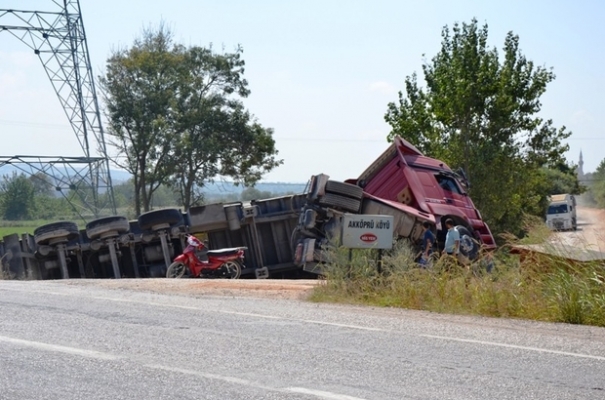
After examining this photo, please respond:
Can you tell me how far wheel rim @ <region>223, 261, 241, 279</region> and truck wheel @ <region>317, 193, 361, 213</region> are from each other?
294 cm

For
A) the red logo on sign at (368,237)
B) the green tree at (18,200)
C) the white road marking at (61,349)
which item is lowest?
the white road marking at (61,349)

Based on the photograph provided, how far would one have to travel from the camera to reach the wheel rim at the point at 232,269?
23000 mm

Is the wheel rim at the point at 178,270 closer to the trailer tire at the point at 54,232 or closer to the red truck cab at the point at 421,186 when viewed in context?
the trailer tire at the point at 54,232

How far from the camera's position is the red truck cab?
2112 cm

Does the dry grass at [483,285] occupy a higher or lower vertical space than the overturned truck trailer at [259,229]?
lower

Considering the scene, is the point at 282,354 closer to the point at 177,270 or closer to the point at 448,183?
the point at 177,270

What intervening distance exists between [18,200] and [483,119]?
1254 inches

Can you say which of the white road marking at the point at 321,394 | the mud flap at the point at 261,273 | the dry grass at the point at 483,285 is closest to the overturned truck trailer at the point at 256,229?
the mud flap at the point at 261,273

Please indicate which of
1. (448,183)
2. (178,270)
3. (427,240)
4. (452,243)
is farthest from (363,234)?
(178,270)

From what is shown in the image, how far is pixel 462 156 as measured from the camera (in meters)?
35.4

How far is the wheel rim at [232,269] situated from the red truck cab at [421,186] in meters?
3.35

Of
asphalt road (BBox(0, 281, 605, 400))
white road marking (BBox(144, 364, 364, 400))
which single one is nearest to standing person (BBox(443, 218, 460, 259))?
asphalt road (BBox(0, 281, 605, 400))

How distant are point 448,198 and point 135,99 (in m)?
30.6

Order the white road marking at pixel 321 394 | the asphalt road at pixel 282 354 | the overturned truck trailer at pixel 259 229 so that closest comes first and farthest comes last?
the white road marking at pixel 321 394 < the asphalt road at pixel 282 354 < the overturned truck trailer at pixel 259 229
